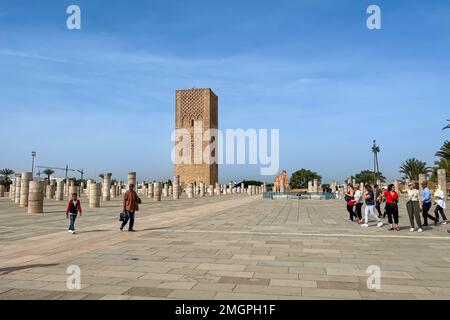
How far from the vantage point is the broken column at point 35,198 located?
Answer: 52.4 feet

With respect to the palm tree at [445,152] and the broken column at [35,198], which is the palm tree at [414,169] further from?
the broken column at [35,198]

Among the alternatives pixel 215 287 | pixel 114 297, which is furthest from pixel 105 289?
pixel 215 287

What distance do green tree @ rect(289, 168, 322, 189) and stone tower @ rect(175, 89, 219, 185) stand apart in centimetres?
2923

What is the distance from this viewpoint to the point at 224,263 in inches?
231

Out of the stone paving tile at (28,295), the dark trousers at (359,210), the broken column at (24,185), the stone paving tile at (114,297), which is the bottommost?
the stone paving tile at (28,295)

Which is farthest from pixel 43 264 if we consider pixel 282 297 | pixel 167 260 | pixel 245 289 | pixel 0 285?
pixel 282 297

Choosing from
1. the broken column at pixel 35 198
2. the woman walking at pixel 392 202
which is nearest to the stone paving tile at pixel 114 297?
the woman walking at pixel 392 202

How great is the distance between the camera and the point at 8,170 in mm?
65938

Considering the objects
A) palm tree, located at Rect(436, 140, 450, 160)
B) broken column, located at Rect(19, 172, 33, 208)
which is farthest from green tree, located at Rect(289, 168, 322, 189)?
broken column, located at Rect(19, 172, 33, 208)

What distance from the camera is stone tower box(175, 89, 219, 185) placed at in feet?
241

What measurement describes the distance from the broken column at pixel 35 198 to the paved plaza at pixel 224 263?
6.47 m

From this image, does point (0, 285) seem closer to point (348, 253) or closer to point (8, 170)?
point (348, 253)

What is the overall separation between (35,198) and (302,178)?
282ft
